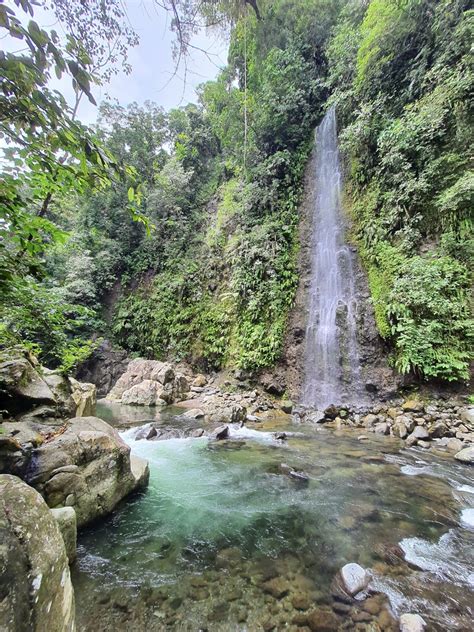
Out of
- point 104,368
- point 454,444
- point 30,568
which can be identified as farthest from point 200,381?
point 30,568

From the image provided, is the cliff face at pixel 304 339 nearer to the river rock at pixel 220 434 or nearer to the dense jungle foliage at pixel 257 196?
the dense jungle foliage at pixel 257 196

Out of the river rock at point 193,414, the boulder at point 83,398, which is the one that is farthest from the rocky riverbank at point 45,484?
the river rock at point 193,414

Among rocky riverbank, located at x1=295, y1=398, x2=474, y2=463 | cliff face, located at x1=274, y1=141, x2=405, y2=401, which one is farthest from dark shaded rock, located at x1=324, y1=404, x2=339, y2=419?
cliff face, located at x1=274, y1=141, x2=405, y2=401

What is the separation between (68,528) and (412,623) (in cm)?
291

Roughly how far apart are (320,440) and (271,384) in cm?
379

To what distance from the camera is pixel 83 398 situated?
6039 millimetres

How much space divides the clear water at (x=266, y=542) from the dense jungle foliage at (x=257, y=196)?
2382mm

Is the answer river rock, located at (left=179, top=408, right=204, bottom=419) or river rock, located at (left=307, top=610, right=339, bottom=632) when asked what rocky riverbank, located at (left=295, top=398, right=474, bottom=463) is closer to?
river rock, located at (left=179, top=408, right=204, bottom=419)

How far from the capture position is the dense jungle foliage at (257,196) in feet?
6.70

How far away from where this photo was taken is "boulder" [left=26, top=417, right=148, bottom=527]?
3070 mm

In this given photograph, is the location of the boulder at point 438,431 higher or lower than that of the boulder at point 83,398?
lower

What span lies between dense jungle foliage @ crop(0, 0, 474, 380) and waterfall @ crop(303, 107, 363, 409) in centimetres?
83

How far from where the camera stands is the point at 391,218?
30.2ft

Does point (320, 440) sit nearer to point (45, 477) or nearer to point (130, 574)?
point (130, 574)
